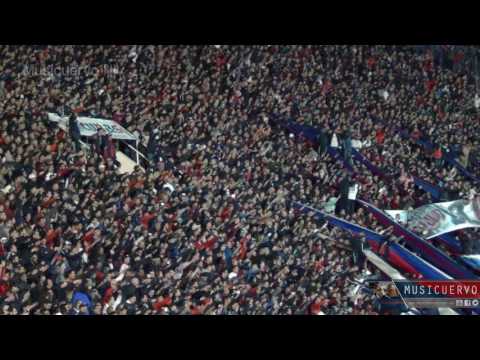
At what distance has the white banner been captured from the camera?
1600 cm

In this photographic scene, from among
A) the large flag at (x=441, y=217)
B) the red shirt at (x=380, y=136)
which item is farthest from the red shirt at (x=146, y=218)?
the red shirt at (x=380, y=136)

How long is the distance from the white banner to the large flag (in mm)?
4393

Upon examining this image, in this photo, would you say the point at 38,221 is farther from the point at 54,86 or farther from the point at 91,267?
the point at 54,86

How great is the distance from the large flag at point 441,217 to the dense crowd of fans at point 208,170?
17 cm

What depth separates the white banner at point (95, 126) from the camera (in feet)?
52.5

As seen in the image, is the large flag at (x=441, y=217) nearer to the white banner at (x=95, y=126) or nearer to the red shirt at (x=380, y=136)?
the red shirt at (x=380, y=136)

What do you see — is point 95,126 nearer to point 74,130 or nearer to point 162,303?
point 74,130

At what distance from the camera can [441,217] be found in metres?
17.1

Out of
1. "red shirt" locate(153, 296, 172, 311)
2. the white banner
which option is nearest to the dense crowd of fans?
"red shirt" locate(153, 296, 172, 311)

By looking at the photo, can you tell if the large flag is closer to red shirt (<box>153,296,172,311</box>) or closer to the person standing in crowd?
red shirt (<box>153,296,172,311</box>)
